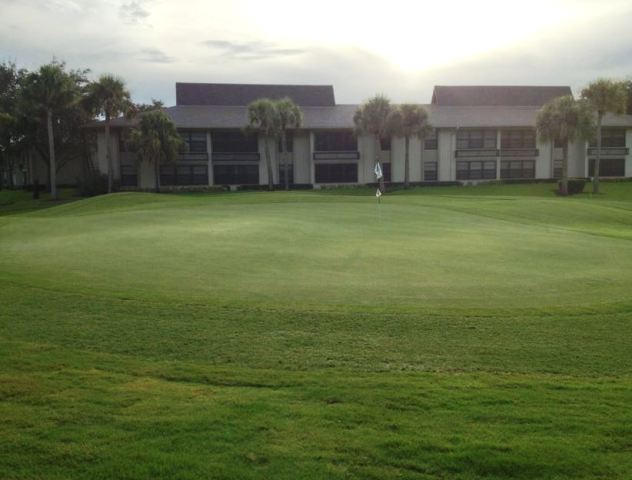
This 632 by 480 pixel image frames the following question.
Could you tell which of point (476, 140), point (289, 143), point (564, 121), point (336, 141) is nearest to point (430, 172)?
point (476, 140)

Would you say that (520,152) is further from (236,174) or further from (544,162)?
(236,174)

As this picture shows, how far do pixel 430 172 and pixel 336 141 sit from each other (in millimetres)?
11233

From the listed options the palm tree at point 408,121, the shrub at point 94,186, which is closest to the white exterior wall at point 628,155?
the palm tree at point 408,121

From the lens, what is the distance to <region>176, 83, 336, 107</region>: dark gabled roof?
237 feet

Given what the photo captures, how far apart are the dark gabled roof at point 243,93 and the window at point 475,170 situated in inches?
699

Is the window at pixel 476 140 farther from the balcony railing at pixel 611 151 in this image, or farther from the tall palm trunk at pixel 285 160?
the tall palm trunk at pixel 285 160

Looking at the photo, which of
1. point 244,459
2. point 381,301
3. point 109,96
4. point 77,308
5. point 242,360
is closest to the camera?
point 244,459

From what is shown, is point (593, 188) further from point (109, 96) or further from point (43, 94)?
point (43, 94)

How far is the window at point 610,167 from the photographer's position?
71.9 meters

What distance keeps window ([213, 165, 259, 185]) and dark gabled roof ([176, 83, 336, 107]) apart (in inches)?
373

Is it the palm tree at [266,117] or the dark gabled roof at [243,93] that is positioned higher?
the dark gabled roof at [243,93]

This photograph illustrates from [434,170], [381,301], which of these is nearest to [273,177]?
[434,170]

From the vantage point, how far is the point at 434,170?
7019 centimetres

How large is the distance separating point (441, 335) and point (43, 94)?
60.1 m
